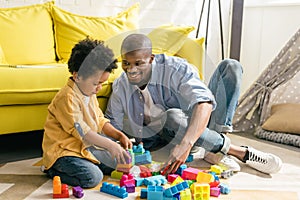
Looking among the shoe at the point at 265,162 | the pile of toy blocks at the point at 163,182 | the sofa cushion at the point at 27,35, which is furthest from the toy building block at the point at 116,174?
the sofa cushion at the point at 27,35

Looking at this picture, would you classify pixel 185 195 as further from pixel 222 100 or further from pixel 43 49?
Answer: pixel 43 49

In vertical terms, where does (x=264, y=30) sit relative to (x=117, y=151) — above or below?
above

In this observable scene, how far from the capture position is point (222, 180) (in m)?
1.69

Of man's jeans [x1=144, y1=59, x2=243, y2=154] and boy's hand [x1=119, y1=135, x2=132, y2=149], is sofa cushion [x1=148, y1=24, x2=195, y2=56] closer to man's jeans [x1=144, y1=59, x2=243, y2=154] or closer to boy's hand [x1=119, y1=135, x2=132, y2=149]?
man's jeans [x1=144, y1=59, x2=243, y2=154]

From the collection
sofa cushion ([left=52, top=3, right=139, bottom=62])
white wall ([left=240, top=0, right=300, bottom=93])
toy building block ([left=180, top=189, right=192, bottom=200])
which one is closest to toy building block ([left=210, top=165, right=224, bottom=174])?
toy building block ([left=180, top=189, right=192, bottom=200])

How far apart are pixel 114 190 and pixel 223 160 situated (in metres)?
0.53

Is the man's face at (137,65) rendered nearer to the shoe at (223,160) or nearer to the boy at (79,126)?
the boy at (79,126)

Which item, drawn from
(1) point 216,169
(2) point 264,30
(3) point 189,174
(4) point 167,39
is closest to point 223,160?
(1) point 216,169

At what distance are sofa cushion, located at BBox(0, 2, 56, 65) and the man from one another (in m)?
0.63

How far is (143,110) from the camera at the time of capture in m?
1.76

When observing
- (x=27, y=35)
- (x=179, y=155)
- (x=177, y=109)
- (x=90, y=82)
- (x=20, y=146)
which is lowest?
(x=20, y=146)

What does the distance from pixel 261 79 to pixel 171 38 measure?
2.89 feet

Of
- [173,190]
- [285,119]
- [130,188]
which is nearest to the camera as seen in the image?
[173,190]

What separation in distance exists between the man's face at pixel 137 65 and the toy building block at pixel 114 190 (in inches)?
15.3
